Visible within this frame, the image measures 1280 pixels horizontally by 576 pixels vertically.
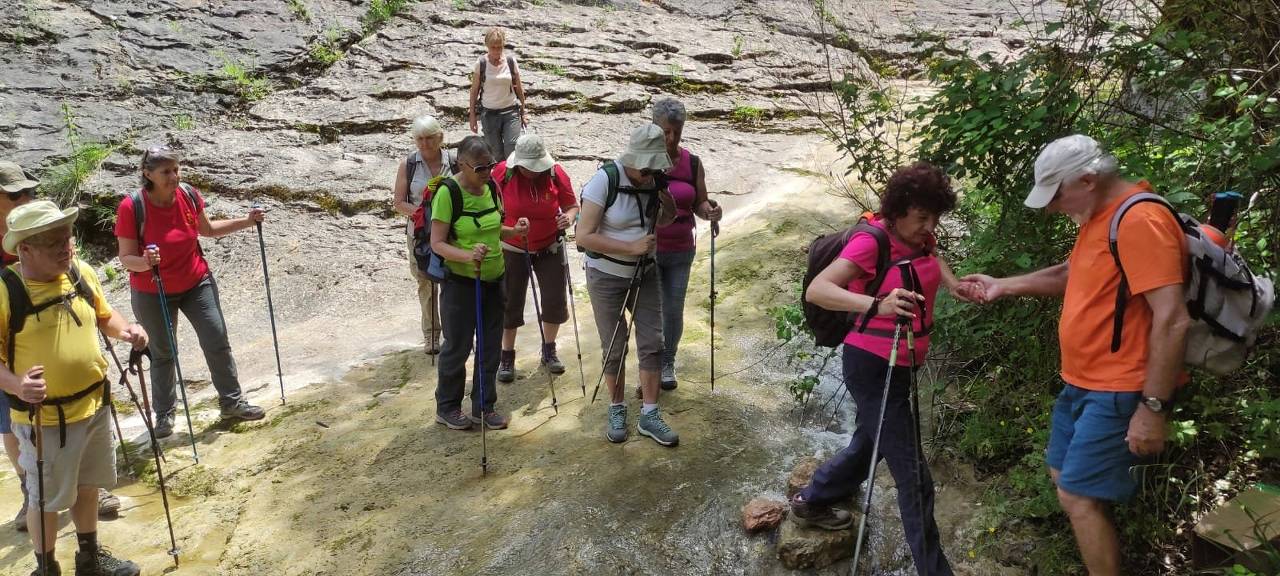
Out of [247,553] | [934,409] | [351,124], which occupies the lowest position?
[247,553]

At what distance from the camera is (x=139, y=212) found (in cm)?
542

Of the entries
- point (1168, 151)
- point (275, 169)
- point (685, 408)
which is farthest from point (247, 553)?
point (275, 169)

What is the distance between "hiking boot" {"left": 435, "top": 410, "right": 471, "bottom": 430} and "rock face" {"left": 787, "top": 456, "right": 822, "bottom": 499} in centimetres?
227

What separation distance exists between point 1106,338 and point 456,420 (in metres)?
4.06

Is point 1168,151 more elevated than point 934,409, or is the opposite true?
point 1168,151

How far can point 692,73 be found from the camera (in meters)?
13.7

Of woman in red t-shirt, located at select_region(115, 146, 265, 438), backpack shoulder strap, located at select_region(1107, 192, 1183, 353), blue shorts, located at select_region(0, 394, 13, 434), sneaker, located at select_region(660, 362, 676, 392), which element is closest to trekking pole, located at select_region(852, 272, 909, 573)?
backpack shoulder strap, located at select_region(1107, 192, 1183, 353)

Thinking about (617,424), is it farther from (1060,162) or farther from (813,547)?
(1060,162)

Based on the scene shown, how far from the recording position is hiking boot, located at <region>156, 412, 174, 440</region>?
5945 mm

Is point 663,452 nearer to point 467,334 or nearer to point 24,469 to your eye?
point 467,334

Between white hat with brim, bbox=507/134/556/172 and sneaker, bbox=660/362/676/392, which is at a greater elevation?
white hat with brim, bbox=507/134/556/172

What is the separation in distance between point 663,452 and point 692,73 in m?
9.91

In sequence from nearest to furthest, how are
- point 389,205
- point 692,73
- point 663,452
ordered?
point 663,452 < point 389,205 < point 692,73

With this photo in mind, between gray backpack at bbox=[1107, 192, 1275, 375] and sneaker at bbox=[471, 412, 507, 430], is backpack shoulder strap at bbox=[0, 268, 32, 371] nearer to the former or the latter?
sneaker at bbox=[471, 412, 507, 430]
